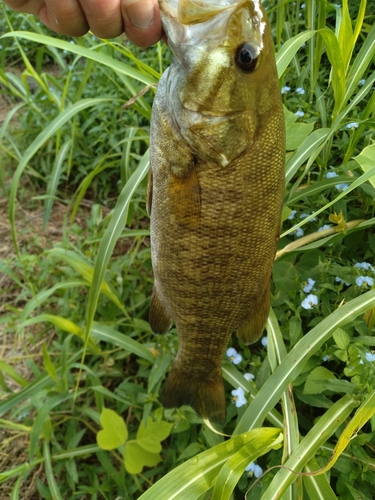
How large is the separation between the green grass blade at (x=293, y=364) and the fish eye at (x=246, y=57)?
75cm

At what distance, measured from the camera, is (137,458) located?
5.22ft

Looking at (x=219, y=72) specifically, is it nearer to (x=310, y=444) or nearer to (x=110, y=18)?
(x=110, y=18)

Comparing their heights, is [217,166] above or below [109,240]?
above

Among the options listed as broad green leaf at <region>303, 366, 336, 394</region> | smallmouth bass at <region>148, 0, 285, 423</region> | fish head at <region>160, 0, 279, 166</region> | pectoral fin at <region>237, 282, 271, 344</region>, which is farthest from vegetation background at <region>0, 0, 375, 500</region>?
fish head at <region>160, 0, 279, 166</region>

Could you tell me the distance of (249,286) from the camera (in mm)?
1144

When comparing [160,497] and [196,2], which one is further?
[160,497]

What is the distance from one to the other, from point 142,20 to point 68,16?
22 centimetres

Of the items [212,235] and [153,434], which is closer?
[212,235]

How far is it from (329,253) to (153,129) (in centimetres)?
91

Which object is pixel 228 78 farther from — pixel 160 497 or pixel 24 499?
pixel 24 499

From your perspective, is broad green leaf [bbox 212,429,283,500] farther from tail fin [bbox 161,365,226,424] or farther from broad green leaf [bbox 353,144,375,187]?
broad green leaf [bbox 353,144,375,187]

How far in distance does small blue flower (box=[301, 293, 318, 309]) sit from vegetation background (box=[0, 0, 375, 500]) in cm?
2

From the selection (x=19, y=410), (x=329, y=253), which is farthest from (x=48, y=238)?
(x=329, y=253)

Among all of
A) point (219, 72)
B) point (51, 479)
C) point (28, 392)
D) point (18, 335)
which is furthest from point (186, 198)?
point (18, 335)
